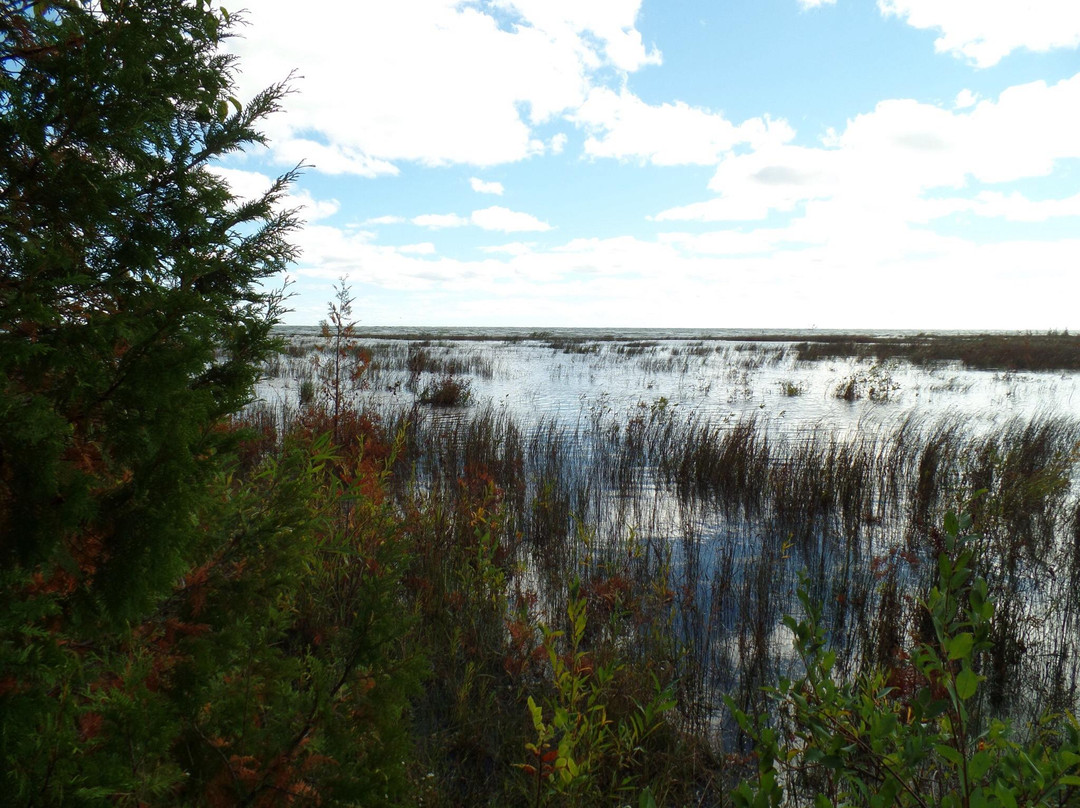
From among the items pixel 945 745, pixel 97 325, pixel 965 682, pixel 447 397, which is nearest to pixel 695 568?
pixel 945 745

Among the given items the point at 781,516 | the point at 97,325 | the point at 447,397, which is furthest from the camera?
the point at 447,397

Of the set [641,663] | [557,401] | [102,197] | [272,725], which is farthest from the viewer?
[557,401]

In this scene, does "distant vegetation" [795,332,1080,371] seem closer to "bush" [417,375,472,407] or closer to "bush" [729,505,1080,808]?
"bush" [417,375,472,407]

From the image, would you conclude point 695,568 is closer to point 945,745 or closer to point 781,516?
point 781,516

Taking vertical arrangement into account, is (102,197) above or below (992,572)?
above

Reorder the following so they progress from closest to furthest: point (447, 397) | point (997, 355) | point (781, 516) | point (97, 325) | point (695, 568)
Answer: point (97, 325)
point (695, 568)
point (781, 516)
point (447, 397)
point (997, 355)

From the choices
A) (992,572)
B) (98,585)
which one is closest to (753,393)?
(992,572)

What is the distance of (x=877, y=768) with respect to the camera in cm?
→ 156

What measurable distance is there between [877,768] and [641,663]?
2003mm

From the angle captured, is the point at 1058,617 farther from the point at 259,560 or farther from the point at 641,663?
the point at 259,560

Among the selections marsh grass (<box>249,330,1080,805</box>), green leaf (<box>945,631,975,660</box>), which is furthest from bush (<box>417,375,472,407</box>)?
green leaf (<box>945,631,975,660</box>)

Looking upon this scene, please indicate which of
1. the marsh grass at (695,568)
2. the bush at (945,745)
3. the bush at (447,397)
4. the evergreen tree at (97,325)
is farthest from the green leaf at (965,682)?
the bush at (447,397)

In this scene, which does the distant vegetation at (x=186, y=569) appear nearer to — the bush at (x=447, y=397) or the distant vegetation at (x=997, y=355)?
the bush at (x=447, y=397)

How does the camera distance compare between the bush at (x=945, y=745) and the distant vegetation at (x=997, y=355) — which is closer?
the bush at (x=945, y=745)
